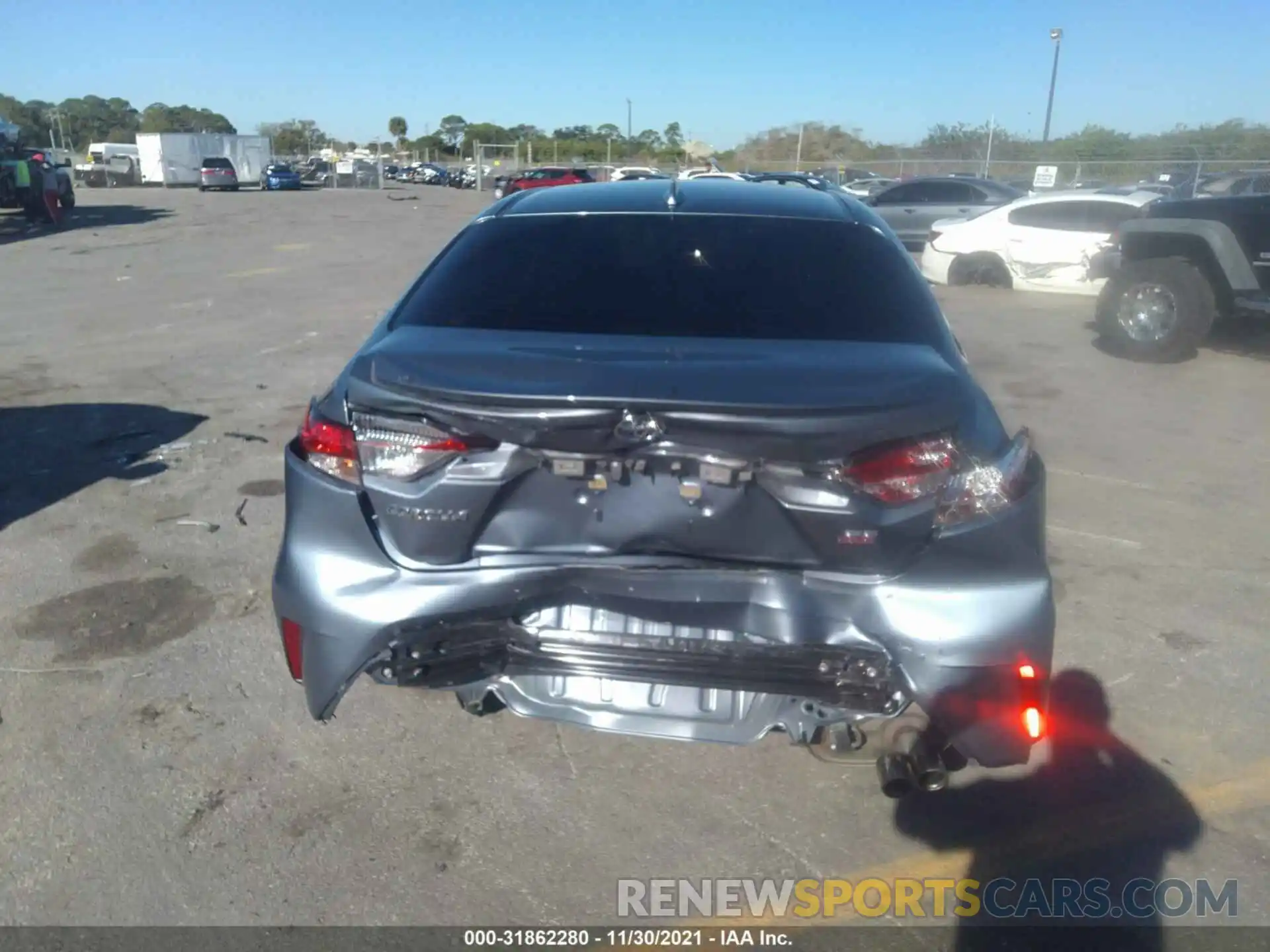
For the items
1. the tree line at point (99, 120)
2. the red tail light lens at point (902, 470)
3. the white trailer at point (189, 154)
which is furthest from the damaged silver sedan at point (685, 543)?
the tree line at point (99, 120)

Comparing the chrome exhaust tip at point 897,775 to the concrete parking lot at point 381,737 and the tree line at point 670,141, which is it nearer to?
the concrete parking lot at point 381,737

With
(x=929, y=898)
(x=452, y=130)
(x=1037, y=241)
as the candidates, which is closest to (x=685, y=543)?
(x=929, y=898)

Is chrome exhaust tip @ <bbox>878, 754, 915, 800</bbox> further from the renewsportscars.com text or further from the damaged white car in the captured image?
the damaged white car

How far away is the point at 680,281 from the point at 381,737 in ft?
5.94

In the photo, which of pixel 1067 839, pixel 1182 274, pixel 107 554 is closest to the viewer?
pixel 1067 839

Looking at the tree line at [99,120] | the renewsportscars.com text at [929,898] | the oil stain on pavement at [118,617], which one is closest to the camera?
the renewsportscars.com text at [929,898]

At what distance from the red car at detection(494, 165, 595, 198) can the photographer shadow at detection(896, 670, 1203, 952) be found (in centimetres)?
2915

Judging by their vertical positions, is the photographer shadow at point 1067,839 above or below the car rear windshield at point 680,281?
below

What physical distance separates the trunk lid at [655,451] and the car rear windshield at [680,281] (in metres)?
0.35

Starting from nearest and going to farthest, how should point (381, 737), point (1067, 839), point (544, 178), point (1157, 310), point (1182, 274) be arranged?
1. point (1067, 839)
2. point (381, 737)
3. point (1182, 274)
4. point (1157, 310)
5. point (544, 178)

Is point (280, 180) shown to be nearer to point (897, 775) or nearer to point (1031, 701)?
point (897, 775)

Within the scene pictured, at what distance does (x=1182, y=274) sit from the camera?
946 cm


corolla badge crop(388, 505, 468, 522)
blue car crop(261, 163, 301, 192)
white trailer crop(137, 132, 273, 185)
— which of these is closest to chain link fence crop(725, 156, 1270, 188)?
blue car crop(261, 163, 301, 192)

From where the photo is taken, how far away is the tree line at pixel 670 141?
4197 cm
